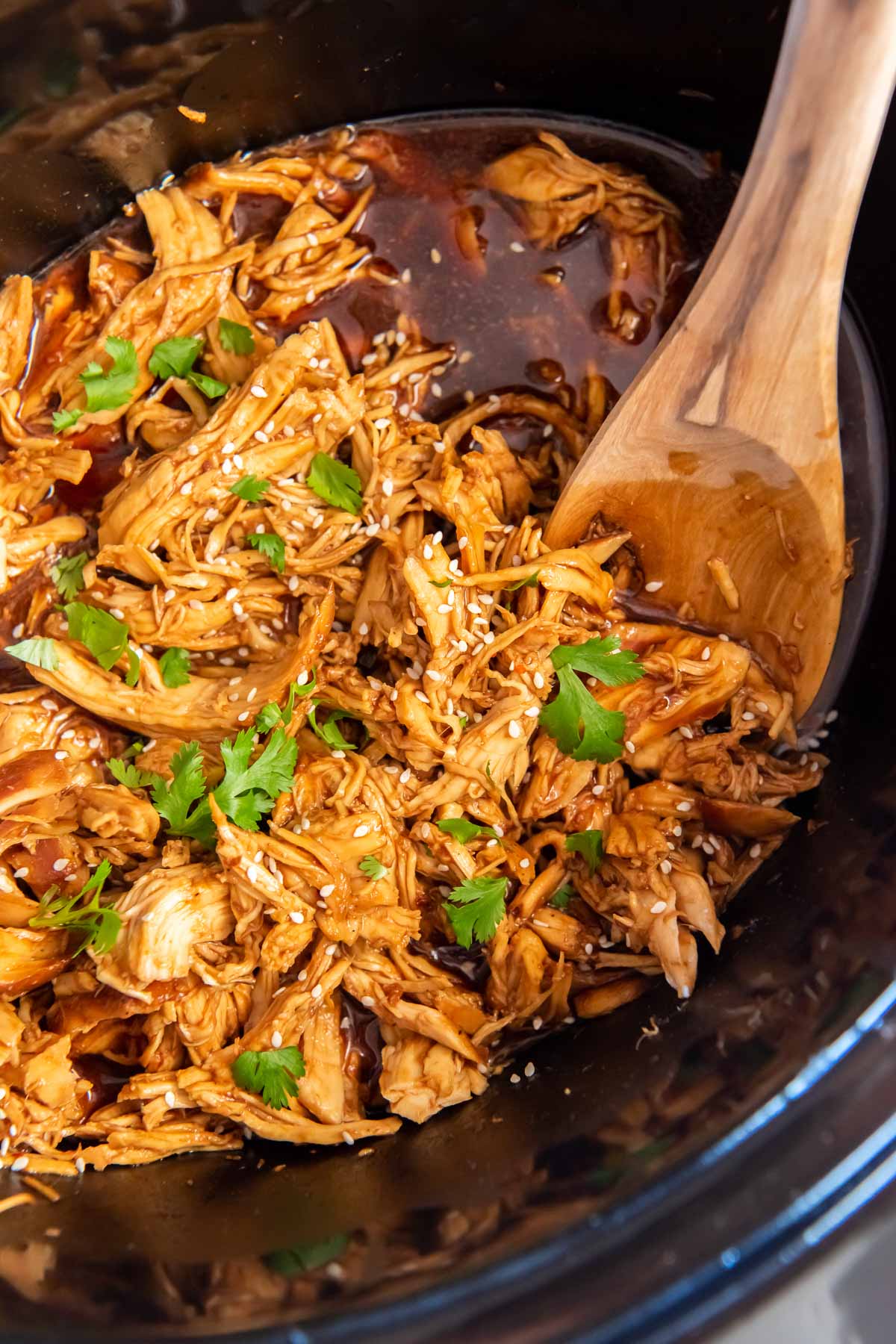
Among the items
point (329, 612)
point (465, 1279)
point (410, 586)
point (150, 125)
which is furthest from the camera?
point (150, 125)

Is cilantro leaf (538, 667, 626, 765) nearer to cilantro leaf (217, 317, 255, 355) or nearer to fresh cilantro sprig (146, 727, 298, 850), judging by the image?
fresh cilantro sprig (146, 727, 298, 850)

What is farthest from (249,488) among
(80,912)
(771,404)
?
(771,404)

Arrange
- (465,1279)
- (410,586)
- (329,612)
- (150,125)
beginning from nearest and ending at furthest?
(465,1279) → (410,586) → (329,612) → (150,125)

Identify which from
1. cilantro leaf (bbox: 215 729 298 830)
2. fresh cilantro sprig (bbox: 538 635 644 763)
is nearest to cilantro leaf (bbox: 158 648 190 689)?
Result: cilantro leaf (bbox: 215 729 298 830)

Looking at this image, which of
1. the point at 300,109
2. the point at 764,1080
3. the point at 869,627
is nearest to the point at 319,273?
the point at 300,109

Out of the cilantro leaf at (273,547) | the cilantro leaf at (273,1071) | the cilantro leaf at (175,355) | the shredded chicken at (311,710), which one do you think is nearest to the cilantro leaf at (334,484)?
the shredded chicken at (311,710)

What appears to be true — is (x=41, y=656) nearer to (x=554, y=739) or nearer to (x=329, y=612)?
(x=329, y=612)

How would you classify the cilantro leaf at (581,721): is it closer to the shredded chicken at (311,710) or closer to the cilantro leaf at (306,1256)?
the shredded chicken at (311,710)
